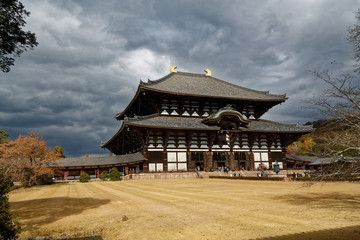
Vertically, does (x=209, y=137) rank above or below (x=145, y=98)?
below

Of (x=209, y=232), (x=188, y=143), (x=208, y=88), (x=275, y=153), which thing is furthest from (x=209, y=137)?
(x=209, y=232)

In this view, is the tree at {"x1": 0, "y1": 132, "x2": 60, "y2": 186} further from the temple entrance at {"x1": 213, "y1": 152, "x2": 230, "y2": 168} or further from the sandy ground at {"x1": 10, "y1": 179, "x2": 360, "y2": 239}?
the temple entrance at {"x1": 213, "y1": 152, "x2": 230, "y2": 168}

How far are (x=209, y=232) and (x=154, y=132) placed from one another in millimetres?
31296

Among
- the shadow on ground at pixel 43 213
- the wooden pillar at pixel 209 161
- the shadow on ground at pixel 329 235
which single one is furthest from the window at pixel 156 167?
the shadow on ground at pixel 329 235

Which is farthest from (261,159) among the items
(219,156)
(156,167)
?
(156,167)

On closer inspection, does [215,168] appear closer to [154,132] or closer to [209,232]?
[154,132]

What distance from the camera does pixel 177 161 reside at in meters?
39.0

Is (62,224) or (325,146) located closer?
(325,146)

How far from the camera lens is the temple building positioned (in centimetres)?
3778

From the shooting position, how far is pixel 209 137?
4122cm

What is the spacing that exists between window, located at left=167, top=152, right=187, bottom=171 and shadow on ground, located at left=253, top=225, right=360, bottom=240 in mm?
32629

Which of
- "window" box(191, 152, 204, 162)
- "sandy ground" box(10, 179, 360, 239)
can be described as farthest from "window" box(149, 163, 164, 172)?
"sandy ground" box(10, 179, 360, 239)

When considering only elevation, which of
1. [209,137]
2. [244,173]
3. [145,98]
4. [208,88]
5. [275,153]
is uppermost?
[208,88]

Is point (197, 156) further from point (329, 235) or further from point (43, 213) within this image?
point (329, 235)
